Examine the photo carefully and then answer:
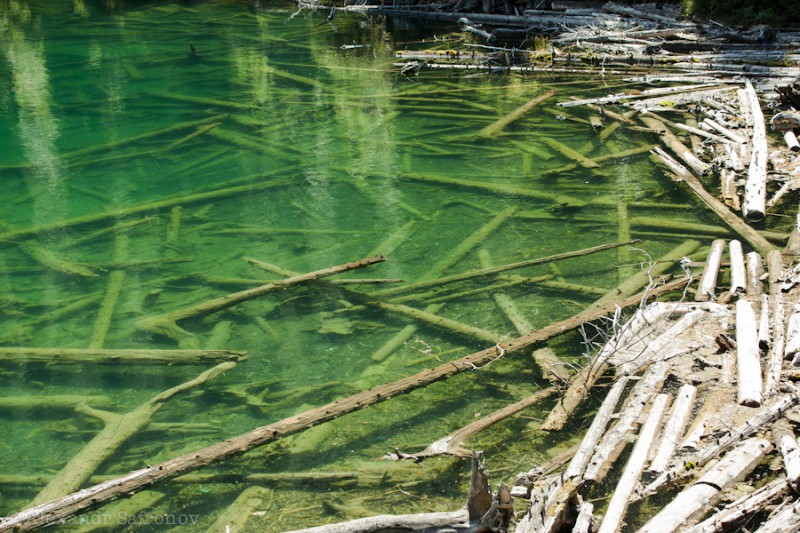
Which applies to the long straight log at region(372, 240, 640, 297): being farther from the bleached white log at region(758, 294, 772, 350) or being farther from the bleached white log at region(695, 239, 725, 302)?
the bleached white log at region(758, 294, 772, 350)

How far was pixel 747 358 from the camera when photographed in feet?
16.3

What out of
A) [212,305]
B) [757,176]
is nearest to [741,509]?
[212,305]

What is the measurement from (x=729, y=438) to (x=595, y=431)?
0.75 metres

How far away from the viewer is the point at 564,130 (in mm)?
11852

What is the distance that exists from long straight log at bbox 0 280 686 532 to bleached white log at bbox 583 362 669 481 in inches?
48.1

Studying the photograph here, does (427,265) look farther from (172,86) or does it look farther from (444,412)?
(172,86)

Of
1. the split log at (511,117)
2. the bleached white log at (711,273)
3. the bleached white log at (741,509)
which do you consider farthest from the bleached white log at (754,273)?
the split log at (511,117)

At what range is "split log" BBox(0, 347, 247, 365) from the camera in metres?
6.35

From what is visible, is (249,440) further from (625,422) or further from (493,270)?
(493,270)

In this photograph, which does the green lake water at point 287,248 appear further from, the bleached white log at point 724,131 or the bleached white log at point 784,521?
the bleached white log at point 784,521

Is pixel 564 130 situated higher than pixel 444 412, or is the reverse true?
pixel 564 130

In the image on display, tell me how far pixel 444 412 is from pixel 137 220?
5.25m

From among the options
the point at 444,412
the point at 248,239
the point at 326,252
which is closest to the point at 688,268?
the point at 444,412

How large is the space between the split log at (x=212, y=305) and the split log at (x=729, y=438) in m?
4.08
